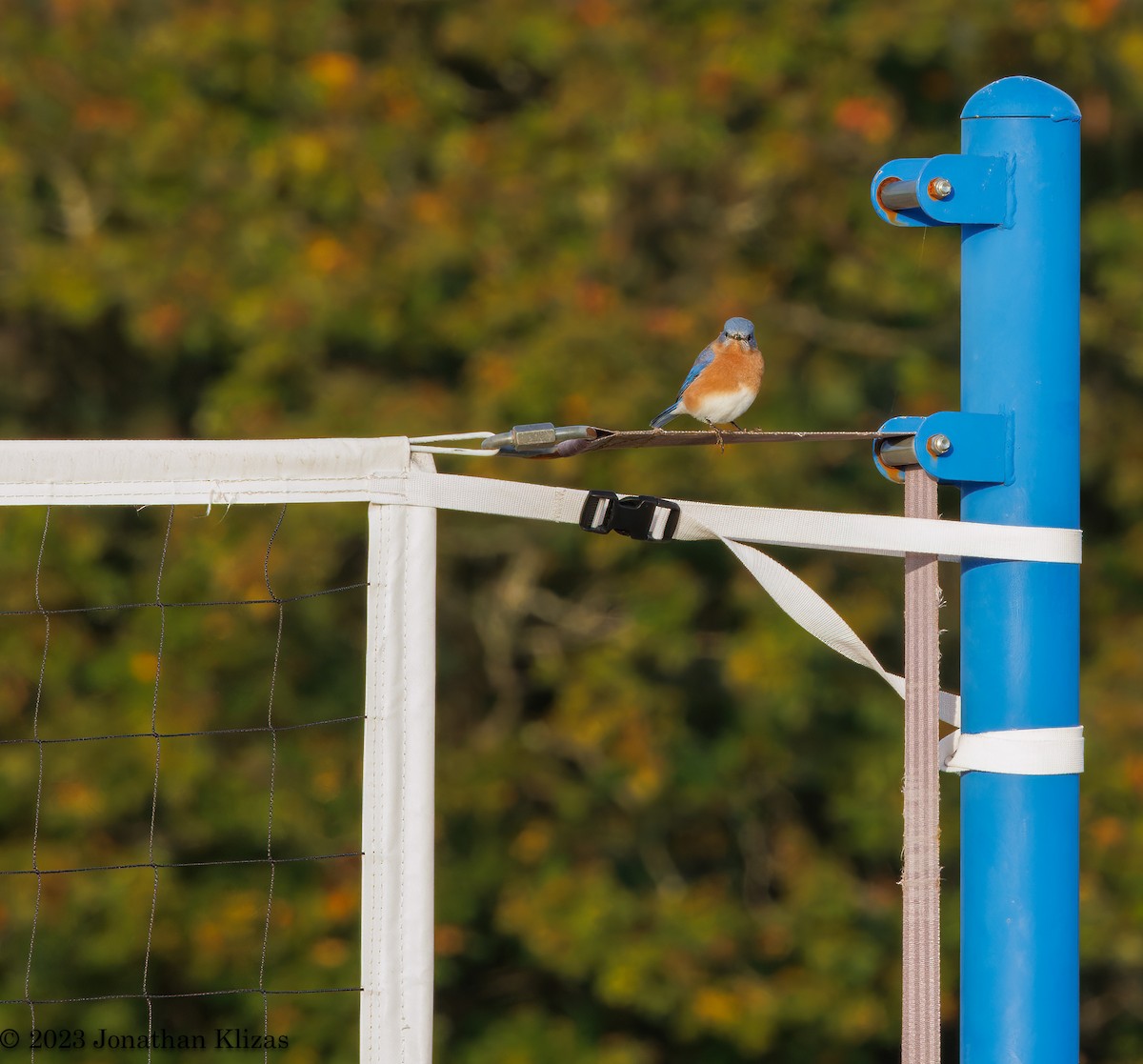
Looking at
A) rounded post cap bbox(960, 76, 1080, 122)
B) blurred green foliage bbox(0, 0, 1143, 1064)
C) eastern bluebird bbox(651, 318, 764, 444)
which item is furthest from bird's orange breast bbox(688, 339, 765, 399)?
rounded post cap bbox(960, 76, 1080, 122)

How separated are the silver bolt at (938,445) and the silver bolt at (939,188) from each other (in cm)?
28

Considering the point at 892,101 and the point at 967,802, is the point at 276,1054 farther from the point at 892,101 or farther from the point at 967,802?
the point at 967,802

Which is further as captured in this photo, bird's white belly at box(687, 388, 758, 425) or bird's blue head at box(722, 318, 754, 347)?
bird's blue head at box(722, 318, 754, 347)

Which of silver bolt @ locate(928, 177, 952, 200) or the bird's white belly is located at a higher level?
the bird's white belly

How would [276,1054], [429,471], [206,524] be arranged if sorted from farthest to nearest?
[276,1054] < [206,524] < [429,471]

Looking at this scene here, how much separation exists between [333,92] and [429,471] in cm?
518

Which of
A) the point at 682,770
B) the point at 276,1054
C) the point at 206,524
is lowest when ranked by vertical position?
the point at 276,1054

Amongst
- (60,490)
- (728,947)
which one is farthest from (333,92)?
(60,490)

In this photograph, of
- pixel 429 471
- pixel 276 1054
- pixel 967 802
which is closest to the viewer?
pixel 967 802

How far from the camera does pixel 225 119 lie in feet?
23.6

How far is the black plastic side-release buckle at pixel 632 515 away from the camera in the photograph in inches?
84.3

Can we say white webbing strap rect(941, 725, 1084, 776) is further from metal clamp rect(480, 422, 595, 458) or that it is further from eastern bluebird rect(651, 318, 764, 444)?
eastern bluebird rect(651, 318, 764, 444)

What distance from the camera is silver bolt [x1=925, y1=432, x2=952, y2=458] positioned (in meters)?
2.03

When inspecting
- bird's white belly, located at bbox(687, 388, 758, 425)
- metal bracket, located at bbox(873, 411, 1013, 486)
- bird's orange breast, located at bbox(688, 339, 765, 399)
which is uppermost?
bird's orange breast, located at bbox(688, 339, 765, 399)
